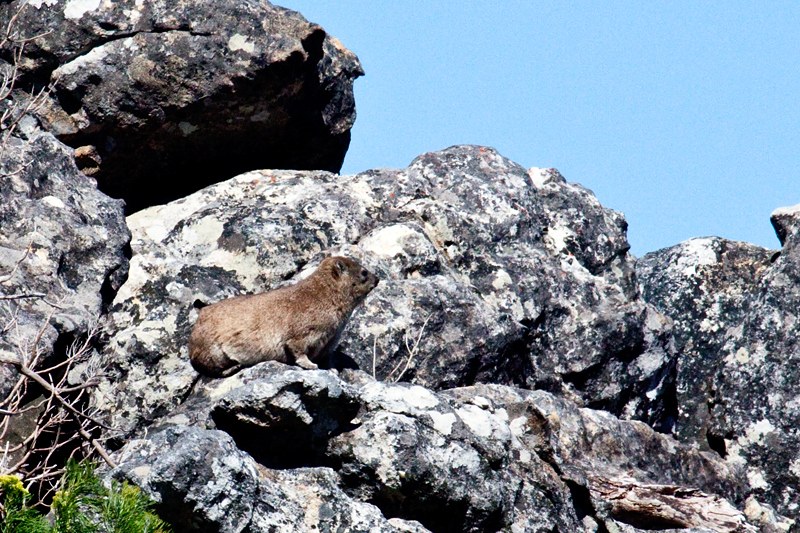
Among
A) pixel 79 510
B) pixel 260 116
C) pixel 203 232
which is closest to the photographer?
pixel 79 510

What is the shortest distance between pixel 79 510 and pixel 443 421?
122 inches

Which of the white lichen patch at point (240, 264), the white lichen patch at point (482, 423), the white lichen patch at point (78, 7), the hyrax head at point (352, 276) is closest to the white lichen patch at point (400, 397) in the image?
the white lichen patch at point (482, 423)

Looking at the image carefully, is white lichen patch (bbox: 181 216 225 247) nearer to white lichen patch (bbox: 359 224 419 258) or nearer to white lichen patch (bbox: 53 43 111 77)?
white lichen patch (bbox: 359 224 419 258)

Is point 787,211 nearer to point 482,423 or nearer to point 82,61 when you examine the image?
point 482,423

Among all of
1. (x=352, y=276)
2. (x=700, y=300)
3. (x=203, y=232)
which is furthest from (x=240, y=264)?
(x=700, y=300)

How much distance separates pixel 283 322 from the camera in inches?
343

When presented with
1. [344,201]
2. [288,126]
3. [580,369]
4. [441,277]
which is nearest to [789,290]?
[580,369]

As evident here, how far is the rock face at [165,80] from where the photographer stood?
33.1 feet

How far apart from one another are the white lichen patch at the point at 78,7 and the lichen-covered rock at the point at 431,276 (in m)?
2.28

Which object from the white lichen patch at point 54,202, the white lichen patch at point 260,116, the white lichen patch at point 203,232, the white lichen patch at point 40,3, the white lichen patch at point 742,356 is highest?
the white lichen patch at point 40,3

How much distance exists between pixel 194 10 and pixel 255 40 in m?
0.76

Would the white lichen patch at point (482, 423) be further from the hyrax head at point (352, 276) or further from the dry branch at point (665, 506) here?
the hyrax head at point (352, 276)

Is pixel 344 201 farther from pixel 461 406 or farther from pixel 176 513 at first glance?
pixel 176 513

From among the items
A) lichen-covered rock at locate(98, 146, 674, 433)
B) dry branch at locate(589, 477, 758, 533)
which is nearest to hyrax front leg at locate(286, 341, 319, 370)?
lichen-covered rock at locate(98, 146, 674, 433)
